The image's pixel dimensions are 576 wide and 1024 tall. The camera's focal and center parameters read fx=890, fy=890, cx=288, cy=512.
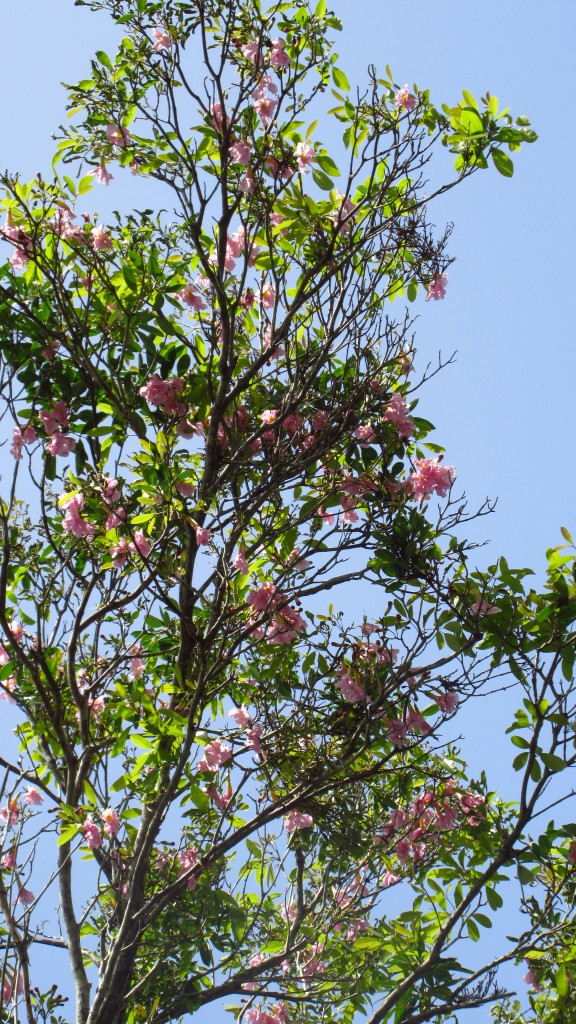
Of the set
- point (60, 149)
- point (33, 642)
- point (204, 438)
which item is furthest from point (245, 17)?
point (33, 642)

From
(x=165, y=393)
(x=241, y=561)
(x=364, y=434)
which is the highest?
(x=165, y=393)

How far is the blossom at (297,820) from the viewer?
11.6 feet

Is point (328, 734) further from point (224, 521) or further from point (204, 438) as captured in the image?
point (204, 438)

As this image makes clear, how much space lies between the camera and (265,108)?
3.61 m

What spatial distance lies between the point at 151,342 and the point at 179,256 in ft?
1.74

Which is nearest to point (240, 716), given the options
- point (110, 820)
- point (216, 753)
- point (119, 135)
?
point (216, 753)

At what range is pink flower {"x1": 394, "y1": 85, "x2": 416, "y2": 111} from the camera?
3.61m

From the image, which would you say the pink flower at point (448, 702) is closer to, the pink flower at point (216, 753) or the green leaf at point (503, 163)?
the pink flower at point (216, 753)

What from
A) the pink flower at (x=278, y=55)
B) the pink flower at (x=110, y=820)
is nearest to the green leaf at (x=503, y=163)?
the pink flower at (x=278, y=55)

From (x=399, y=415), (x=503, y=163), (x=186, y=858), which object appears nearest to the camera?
(x=503, y=163)

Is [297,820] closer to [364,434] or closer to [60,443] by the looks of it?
[364,434]

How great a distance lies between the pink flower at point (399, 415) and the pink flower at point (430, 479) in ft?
0.49

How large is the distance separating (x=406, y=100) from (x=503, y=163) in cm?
51

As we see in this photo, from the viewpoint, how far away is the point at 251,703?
12.2ft
